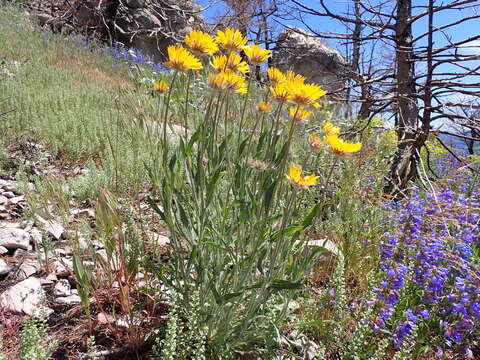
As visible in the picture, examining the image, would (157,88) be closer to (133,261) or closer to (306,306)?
(133,261)

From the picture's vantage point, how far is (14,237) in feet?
6.52

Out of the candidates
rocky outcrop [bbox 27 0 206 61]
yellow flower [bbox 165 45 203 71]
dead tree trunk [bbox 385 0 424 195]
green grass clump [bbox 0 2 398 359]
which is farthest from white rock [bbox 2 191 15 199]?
rocky outcrop [bbox 27 0 206 61]

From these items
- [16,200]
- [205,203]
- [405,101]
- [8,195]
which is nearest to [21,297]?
[205,203]

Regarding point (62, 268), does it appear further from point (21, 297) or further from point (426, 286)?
point (426, 286)

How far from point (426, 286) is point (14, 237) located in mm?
2304

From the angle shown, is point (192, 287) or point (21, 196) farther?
point (21, 196)

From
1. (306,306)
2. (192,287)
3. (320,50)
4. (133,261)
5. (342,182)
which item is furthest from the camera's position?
(320,50)

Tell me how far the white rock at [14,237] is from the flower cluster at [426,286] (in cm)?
192

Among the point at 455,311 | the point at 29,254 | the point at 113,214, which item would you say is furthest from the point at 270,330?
the point at 29,254

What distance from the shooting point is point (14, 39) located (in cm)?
684

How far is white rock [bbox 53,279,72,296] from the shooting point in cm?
171

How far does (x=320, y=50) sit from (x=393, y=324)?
36.3ft

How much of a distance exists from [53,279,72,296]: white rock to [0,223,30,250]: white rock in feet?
1.27

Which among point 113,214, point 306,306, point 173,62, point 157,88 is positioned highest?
point 173,62
